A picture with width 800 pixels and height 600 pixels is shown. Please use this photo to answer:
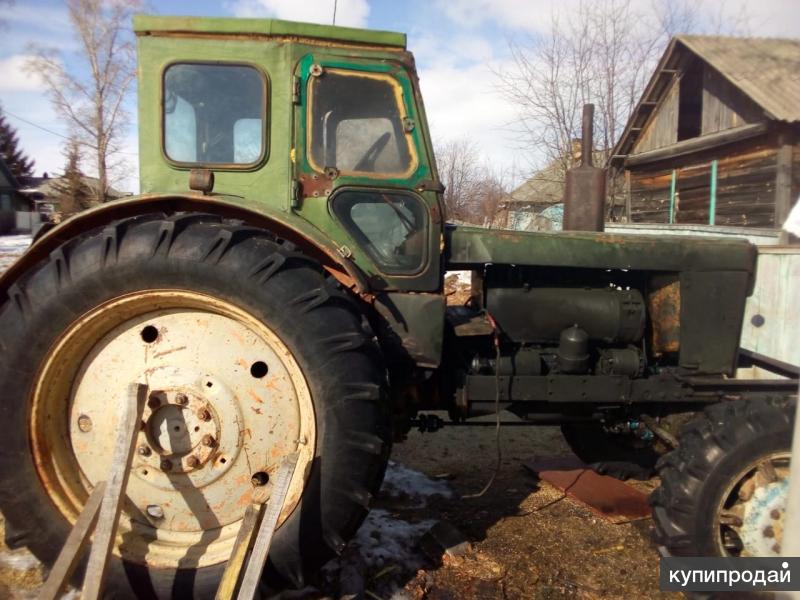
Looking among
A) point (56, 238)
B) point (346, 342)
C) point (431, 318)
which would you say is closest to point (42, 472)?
point (56, 238)

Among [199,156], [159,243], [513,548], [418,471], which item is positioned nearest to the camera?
[159,243]

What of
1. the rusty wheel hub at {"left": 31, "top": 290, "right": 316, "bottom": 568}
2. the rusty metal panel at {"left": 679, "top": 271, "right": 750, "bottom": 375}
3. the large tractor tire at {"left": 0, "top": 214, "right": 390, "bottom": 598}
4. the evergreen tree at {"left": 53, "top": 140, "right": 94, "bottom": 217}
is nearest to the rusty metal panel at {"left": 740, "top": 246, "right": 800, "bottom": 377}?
the rusty metal panel at {"left": 679, "top": 271, "right": 750, "bottom": 375}

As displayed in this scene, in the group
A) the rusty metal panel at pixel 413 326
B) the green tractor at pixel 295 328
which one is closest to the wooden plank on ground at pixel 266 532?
the green tractor at pixel 295 328

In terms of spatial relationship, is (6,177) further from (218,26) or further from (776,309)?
(776,309)

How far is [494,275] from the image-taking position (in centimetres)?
295

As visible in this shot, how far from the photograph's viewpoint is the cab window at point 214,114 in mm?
2475

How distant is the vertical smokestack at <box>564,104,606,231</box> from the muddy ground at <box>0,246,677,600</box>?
67.1 inches

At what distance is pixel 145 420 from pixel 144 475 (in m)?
0.25

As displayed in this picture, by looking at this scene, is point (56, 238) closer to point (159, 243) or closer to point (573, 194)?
point (159, 243)

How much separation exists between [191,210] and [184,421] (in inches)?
35.2

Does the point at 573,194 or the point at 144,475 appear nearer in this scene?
the point at 144,475

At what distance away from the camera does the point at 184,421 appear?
226 cm

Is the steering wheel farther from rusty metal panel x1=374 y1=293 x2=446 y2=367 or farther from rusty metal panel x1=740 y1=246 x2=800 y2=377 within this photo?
rusty metal panel x1=740 y1=246 x2=800 y2=377

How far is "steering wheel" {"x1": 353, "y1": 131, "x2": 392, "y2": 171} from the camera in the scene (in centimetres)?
257
